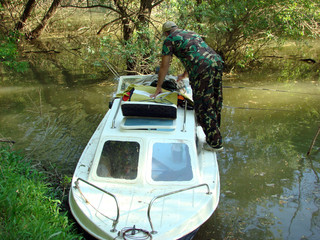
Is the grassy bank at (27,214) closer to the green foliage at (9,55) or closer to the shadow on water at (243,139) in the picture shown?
the shadow on water at (243,139)

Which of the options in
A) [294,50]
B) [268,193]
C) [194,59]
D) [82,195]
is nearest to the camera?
[82,195]

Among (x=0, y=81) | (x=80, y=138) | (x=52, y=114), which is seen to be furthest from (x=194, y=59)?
(x=0, y=81)

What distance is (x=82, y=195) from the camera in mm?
3727

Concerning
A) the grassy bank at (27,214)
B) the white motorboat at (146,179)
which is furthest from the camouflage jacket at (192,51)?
the grassy bank at (27,214)

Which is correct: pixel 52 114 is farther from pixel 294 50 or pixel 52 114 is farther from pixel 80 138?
pixel 294 50

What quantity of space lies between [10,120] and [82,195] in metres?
5.29

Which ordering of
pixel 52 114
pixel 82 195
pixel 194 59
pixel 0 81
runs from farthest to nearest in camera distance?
pixel 0 81 → pixel 52 114 → pixel 194 59 → pixel 82 195

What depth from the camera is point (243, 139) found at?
7176mm

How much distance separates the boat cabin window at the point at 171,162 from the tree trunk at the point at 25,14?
40.4 ft

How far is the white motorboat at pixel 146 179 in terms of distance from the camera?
3350mm

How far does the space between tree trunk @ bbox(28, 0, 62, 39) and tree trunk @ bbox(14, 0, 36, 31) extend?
84 centimetres

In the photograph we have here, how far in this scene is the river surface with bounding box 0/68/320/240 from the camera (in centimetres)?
468

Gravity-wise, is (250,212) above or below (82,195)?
below

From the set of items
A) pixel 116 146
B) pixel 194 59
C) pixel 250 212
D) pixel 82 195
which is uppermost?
pixel 194 59
